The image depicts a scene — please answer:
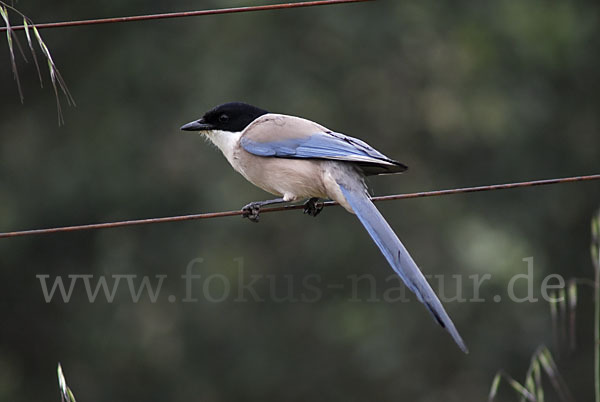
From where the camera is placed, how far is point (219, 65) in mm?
10969

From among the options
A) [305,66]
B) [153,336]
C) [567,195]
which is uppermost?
[305,66]

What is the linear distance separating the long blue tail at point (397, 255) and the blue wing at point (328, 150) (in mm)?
176

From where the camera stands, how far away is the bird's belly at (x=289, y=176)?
17.3ft

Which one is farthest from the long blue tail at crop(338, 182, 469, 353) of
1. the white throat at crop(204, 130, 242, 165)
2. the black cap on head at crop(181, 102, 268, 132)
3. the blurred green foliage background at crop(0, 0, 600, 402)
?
the blurred green foliage background at crop(0, 0, 600, 402)

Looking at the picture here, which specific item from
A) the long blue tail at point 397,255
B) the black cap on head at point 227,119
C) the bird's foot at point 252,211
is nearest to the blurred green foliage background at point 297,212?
the black cap on head at point 227,119

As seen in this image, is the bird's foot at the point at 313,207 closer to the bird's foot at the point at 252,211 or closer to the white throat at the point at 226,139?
the bird's foot at the point at 252,211

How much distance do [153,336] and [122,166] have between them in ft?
6.51

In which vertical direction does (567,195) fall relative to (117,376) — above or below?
above

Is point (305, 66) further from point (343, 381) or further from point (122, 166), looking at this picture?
point (343, 381)

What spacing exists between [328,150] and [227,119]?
962 millimetres

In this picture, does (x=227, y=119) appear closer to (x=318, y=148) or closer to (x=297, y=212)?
(x=318, y=148)

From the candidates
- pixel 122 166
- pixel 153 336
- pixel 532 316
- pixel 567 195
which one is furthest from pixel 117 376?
pixel 567 195

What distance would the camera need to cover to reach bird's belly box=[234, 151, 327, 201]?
5258 millimetres

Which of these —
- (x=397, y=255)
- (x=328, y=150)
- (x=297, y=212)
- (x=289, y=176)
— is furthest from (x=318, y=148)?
(x=297, y=212)
